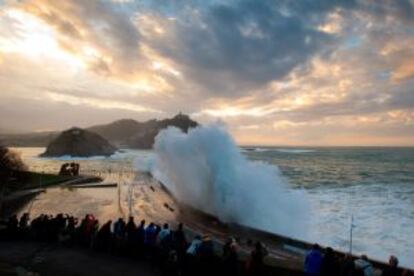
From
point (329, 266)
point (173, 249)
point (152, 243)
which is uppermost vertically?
point (329, 266)

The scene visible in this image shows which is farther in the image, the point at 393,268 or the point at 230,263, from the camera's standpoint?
the point at 230,263

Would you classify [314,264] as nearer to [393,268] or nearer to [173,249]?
[393,268]

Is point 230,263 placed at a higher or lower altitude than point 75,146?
lower

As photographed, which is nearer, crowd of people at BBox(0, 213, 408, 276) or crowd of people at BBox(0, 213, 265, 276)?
crowd of people at BBox(0, 213, 408, 276)

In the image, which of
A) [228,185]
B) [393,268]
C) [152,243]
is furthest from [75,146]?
[393,268]

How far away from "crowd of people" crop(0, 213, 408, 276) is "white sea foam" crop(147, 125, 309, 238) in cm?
1185

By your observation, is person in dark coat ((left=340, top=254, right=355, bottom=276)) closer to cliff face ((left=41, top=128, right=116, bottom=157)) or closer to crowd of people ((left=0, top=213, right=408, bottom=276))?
crowd of people ((left=0, top=213, right=408, bottom=276))

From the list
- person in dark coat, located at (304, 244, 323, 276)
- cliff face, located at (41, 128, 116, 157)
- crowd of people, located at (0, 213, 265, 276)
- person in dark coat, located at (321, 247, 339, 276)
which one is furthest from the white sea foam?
cliff face, located at (41, 128, 116, 157)

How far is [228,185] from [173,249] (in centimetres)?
2035

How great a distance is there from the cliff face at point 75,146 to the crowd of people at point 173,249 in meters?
140

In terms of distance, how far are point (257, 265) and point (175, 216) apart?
18.0 m

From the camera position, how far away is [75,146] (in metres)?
153

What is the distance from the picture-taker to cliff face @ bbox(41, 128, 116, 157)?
5989 inches

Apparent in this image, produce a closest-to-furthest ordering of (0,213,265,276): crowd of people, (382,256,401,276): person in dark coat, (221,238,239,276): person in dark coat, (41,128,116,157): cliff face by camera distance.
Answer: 1. (382,256,401,276): person in dark coat
2. (221,238,239,276): person in dark coat
3. (0,213,265,276): crowd of people
4. (41,128,116,157): cliff face
